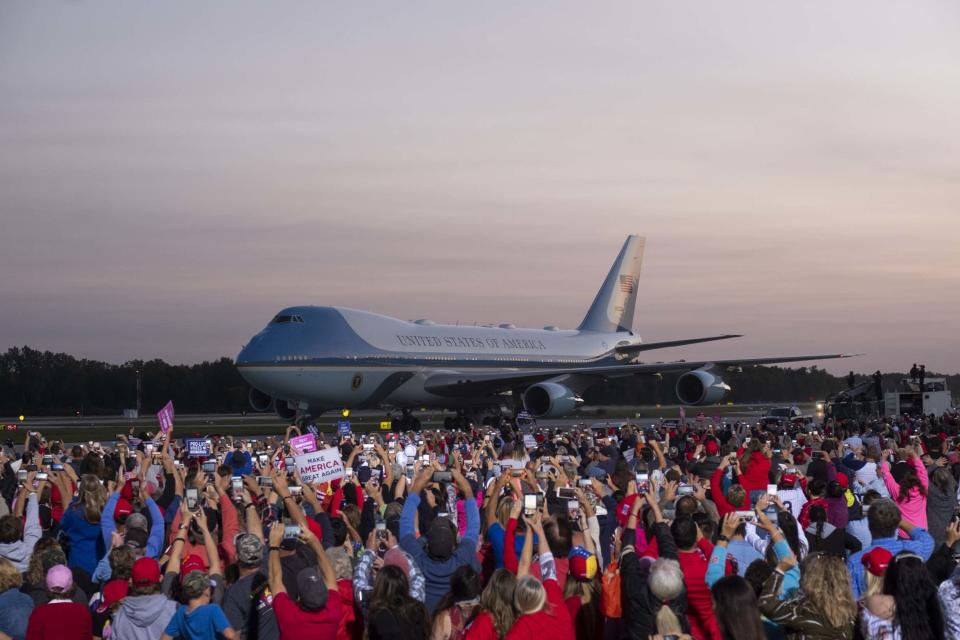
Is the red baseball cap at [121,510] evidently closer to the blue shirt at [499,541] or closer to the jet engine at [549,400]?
the blue shirt at [499,541]

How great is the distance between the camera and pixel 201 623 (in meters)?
6.57

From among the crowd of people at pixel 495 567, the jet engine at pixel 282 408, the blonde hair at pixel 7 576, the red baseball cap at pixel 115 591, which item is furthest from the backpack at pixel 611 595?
the jet engine at pixel 282 408

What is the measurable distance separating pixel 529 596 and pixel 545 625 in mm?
173

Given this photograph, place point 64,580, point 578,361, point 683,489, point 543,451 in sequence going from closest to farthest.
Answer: point 64,580
point 683,489
point 543,451
point 578,361

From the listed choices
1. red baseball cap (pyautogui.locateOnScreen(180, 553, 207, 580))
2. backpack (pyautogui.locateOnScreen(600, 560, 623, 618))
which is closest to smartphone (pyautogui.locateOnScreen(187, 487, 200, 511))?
red baseball cap (pyautogui.locateOnScreen(180, 553, 207, 580))

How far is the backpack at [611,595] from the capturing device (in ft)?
22.4

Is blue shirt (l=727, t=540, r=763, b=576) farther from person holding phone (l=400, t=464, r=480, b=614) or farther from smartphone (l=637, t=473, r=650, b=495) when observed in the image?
person holding phone (l=400, t=464, r=480, b=614)

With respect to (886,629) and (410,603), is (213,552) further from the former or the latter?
(886,629)

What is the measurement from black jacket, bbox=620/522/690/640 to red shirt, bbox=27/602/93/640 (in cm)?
289

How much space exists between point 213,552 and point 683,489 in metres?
3.21

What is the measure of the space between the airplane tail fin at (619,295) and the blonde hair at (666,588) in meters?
52.5

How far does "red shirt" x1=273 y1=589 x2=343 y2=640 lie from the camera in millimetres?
6340

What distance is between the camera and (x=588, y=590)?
6883mm

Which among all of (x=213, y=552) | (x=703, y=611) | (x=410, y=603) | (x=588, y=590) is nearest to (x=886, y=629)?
(x=703, y=611)
